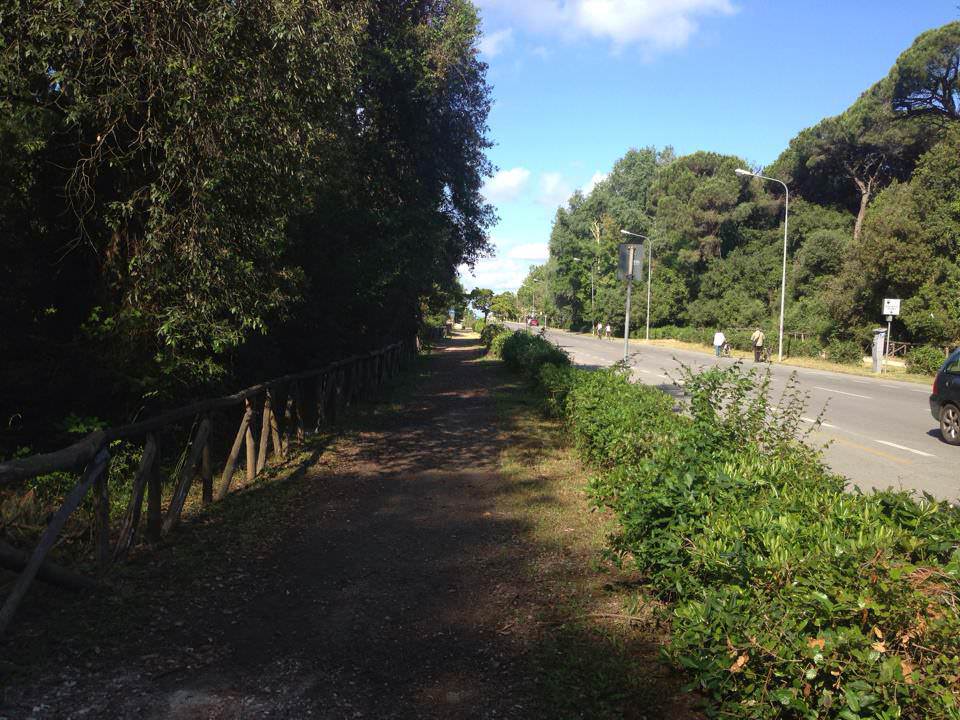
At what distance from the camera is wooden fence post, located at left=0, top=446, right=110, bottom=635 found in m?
3.51

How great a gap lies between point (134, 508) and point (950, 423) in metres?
11.8

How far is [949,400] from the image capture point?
436 inches

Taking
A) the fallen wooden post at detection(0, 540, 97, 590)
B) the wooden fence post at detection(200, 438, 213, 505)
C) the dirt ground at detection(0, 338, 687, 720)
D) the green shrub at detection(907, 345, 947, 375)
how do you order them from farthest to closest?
the green shrub at detection(907, 345, 947, 375)
the wooden fence post at detection(200, 438, 213, 505)
the fallen wooden post at detection(0, 540, 97, 590)
the dirt ground at detection(0, 338, 687, 720)

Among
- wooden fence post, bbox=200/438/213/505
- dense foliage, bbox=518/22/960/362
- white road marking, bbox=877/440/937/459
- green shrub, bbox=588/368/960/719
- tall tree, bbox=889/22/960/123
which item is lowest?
white road marking, bbox=877/440/937/459

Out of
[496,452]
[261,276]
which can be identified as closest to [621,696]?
[261,276]

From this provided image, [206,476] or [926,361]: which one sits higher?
[926,361]

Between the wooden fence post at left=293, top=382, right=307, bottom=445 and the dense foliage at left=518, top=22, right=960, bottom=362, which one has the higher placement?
the dense foliage at left=518, top=22, right=960, bottom=362

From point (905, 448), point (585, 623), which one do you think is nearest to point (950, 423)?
point (905, 448)

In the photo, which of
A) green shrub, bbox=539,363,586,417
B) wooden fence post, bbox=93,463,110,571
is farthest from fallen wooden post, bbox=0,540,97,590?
green shrub, bbox=539,363,586,417

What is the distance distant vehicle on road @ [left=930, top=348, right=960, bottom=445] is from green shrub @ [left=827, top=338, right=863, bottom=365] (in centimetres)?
2295

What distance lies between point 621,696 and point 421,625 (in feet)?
4.54

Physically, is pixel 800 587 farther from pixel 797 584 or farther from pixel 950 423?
pixel 950 423

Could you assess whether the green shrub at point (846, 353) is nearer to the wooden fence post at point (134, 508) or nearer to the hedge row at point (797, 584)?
the hedge row at point (797, 584)

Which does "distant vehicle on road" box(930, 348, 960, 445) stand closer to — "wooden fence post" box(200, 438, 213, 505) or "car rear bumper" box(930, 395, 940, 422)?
"car rear bumper" box(930, 395, 940, 422)
